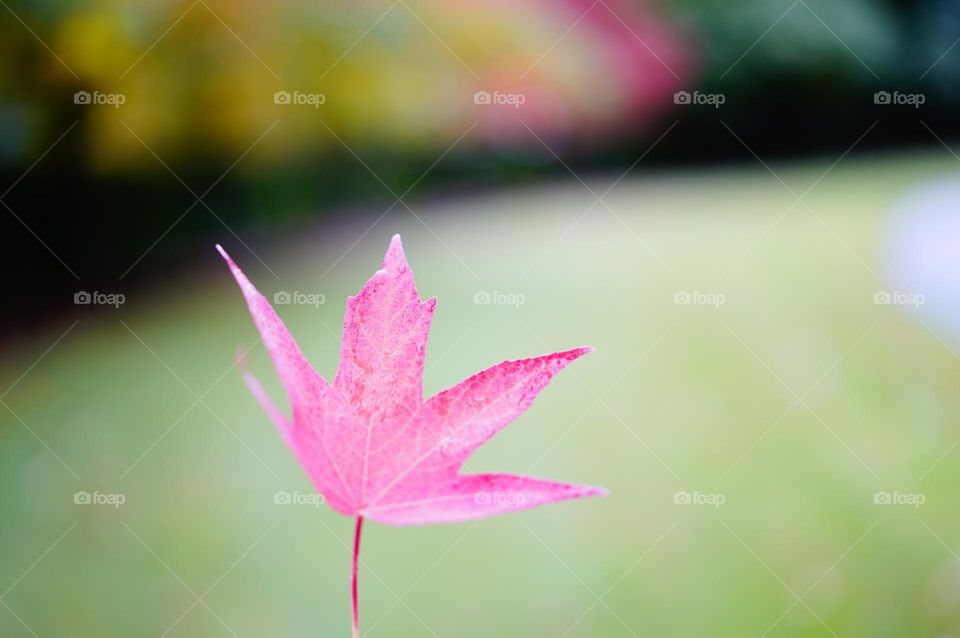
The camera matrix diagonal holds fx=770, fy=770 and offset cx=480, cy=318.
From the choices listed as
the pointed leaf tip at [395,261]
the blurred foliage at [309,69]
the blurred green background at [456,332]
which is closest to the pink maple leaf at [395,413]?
the pointed leaf tip at [395,261]

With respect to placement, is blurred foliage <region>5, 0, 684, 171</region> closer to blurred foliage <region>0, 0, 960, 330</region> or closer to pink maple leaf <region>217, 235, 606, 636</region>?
blurred foliage <region>0, 0, 960, 330</region>

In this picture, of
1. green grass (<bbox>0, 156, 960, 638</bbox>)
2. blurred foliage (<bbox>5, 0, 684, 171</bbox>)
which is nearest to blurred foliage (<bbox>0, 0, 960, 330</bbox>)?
blurred foliage (<bbox>5, 0, 684, 171</bbox>)

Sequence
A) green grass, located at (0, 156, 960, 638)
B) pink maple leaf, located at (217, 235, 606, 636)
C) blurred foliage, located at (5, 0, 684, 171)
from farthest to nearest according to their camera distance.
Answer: blurred foliage, located at (5, 0, 684, 171) → green grass, located at (0, 156, 960, 638) → pink maple leaf, located at (217, 235, 606, 636)

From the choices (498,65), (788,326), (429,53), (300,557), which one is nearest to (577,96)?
(498,65)

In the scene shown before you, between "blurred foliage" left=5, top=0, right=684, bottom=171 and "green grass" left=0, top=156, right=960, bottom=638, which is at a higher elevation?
"blurred foliage" left=5, top=0, right=684, bottom=171

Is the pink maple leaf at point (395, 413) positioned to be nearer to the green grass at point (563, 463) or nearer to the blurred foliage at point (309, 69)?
the green grass at point (563, 463)

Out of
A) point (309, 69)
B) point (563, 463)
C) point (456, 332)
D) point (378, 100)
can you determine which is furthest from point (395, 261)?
point (378, 100)

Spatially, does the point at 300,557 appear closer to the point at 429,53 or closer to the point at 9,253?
the point at 9,253
